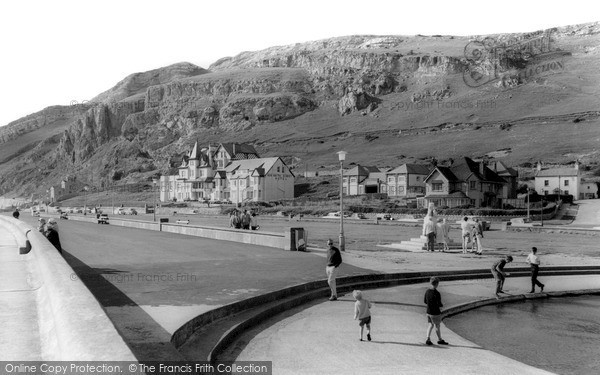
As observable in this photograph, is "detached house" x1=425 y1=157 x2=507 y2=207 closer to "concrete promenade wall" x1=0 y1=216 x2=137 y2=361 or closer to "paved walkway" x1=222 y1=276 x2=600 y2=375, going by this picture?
"paved walkway" x1=222 y1=276 x2=600 y2=375

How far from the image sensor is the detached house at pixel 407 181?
4444 inches

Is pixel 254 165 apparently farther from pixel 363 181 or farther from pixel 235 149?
pixel 363 181

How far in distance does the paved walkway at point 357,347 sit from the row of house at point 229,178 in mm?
94795

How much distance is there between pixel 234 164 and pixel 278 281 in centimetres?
11909

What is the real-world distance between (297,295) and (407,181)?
99.4 meters

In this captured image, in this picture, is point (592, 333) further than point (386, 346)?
Yes

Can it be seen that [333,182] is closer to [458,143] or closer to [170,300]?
[458,143]

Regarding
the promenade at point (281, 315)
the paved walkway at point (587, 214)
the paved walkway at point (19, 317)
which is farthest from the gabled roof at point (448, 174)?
the paved walkway at point (19, 317)

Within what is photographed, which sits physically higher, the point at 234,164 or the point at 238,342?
the point at 234,164

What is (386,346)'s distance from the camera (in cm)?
1144

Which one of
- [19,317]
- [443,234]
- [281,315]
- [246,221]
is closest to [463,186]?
[246,221]

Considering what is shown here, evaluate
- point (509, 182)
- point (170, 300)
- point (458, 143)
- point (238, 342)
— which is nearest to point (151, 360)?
point (238, 342)

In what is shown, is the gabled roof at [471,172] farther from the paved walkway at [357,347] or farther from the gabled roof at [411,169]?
the paved walkway at [357,347]

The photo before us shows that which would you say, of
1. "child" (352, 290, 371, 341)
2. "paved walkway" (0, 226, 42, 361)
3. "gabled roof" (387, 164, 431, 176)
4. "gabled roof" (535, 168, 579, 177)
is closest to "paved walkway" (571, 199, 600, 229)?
"gabled roof" (535, 168, 579, 177)
